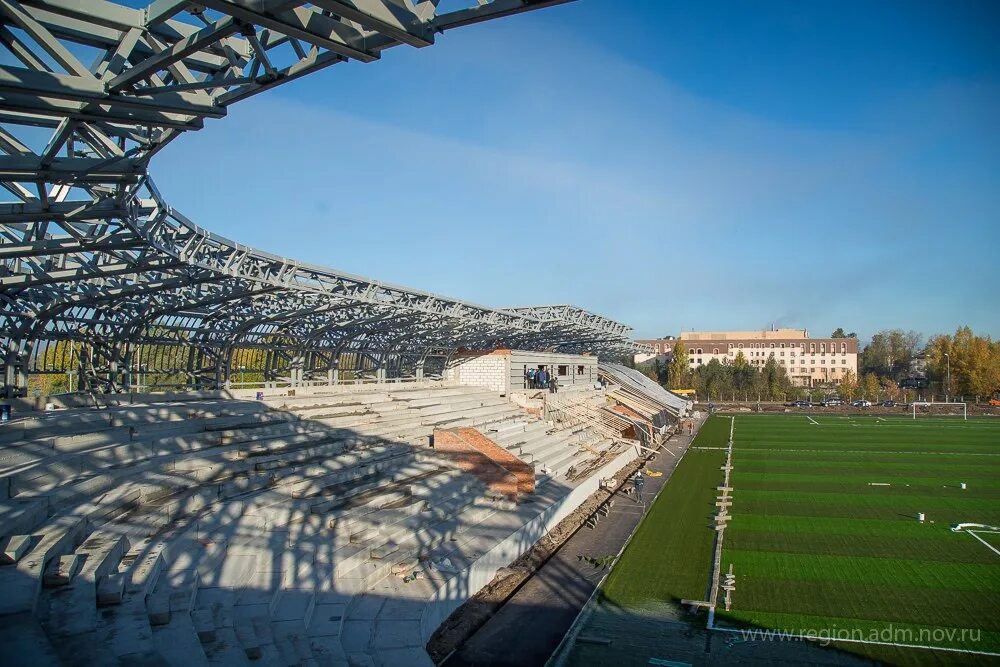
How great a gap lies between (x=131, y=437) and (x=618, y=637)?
9.43 m

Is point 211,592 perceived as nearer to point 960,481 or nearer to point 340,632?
point 340,632

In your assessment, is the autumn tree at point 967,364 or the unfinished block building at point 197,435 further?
the autumn tree at point 967,364

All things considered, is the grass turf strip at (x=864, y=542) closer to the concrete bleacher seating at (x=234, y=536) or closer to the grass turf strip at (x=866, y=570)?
the grass turf strip at (x=866, y=570)

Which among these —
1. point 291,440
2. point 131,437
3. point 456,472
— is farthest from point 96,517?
point 456,472

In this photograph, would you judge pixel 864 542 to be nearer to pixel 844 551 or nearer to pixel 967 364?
pixel 844 551

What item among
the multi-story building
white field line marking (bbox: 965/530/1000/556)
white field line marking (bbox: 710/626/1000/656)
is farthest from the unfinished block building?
the multi-story building

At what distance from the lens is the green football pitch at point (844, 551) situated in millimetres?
9938

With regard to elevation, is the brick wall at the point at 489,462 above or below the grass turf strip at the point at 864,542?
above

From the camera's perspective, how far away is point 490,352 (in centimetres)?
3058

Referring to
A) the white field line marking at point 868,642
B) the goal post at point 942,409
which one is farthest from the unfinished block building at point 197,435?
the goal post at point 942,409

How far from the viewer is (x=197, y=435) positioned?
1298cm

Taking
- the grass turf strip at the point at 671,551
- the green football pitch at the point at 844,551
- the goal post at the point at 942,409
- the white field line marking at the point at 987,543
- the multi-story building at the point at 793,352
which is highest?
the multi-story building at the point at 793,352

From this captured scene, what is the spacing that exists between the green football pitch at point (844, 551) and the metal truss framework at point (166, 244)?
989cm
